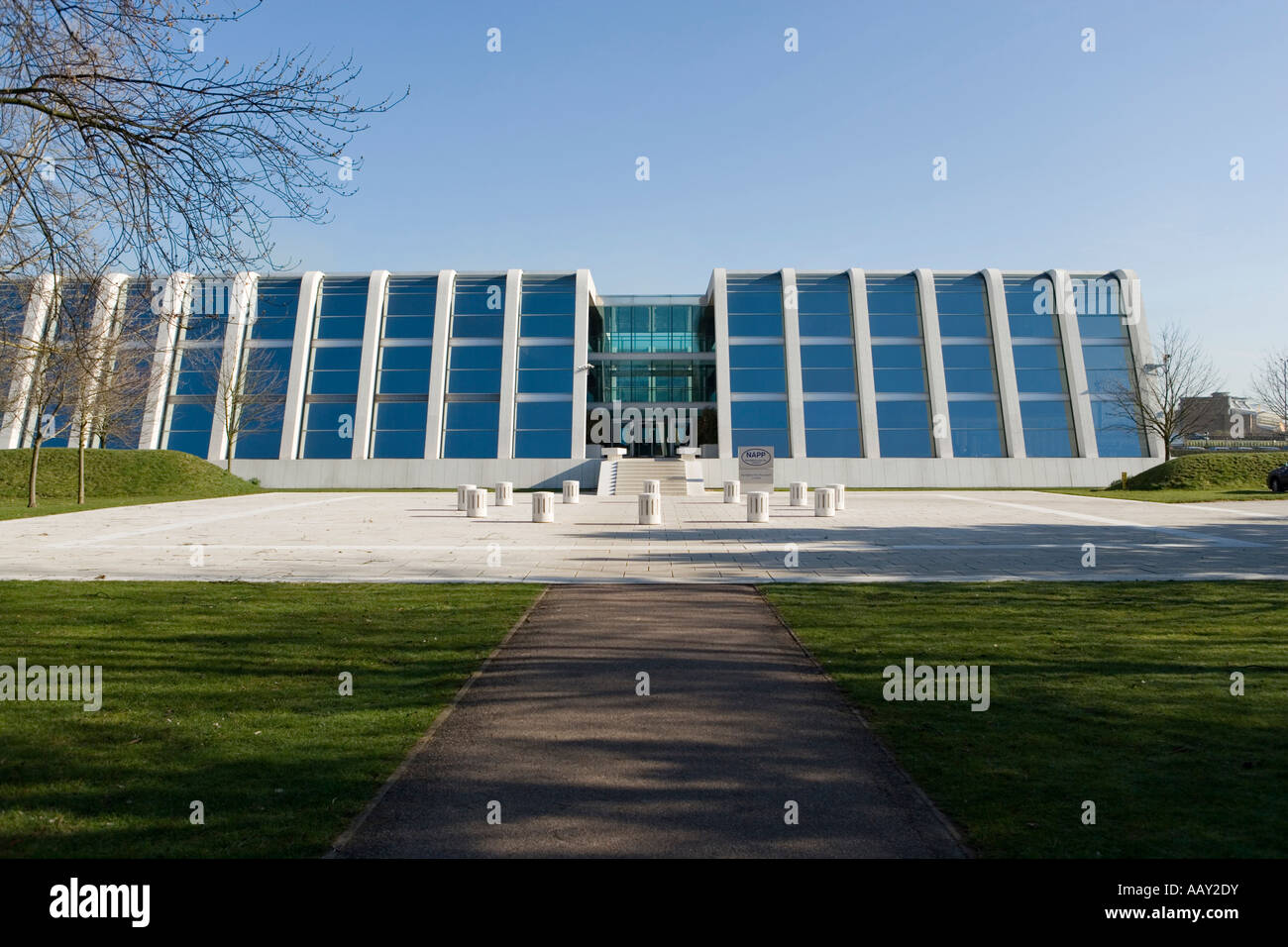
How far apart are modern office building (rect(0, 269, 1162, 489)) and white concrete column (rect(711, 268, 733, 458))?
13 cm

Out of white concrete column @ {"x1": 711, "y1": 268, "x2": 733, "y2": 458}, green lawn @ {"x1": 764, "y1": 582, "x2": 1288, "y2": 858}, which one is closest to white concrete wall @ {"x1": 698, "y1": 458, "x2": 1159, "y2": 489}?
white concrete column @ {"x1": 711, "y1": 268, "x2": 733, "y2": 458}

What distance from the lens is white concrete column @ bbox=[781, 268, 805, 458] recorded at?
4938 centimetres

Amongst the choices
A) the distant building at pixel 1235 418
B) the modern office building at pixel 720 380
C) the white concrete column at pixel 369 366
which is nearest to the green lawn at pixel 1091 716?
the modern office building at pixel 720 380

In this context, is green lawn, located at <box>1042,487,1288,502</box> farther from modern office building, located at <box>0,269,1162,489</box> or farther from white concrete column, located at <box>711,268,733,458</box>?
white concrete column, located at <box>711,268,733,458</box>

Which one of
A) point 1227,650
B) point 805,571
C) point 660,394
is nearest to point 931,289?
point 660,394

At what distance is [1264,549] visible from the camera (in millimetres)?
16938

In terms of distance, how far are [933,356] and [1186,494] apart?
17.4 m

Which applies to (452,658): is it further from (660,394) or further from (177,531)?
(660,394)

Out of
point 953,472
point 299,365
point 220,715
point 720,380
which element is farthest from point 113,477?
point 953,472

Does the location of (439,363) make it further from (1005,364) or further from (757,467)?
(1005,364)

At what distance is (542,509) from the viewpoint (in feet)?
80.6

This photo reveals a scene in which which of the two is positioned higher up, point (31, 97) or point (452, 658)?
point (31, 97)

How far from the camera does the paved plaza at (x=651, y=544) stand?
14102mm
